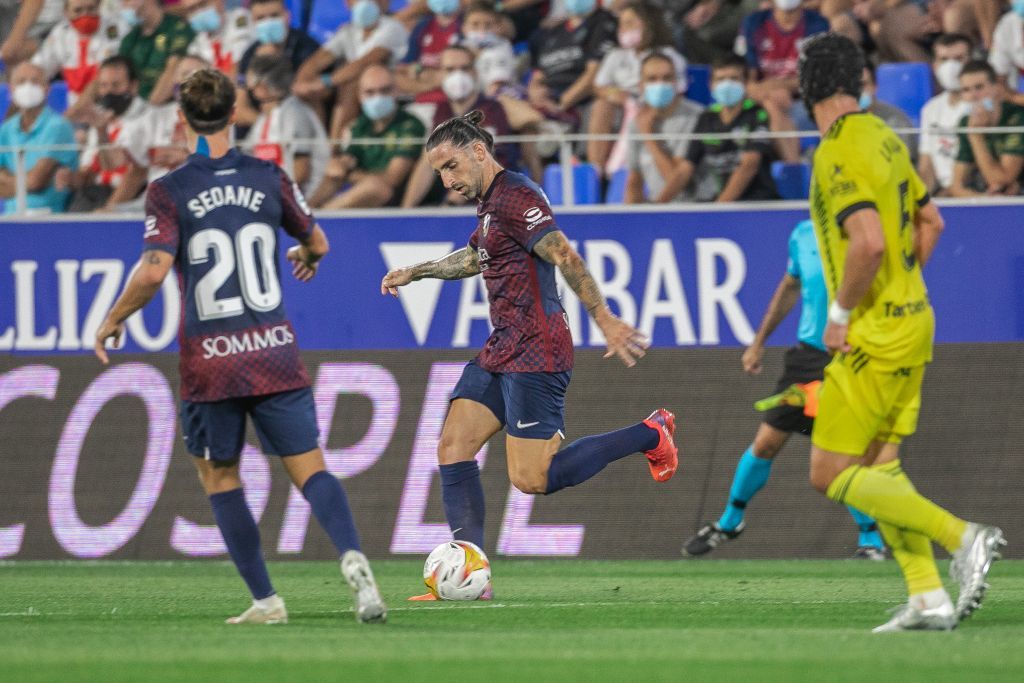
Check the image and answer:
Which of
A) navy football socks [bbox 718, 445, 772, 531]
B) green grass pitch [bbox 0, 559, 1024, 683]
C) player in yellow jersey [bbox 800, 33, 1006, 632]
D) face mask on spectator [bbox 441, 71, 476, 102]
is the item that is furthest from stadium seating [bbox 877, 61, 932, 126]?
player in yellow jersey [bbox 800, 33, 1006, 632]

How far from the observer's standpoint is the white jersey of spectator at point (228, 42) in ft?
57.3

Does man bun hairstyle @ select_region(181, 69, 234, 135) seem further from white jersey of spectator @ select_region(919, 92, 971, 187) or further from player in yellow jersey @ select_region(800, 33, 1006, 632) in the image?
white jersey of spectator @ select_region(919, 92, 971, 187)

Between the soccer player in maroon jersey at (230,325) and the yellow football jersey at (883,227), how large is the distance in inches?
91.3

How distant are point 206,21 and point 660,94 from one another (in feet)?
17.2

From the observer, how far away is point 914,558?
7281mm

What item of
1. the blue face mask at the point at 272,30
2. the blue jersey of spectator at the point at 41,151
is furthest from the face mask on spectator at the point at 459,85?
the blue jersey of spectator at the point at 41,151

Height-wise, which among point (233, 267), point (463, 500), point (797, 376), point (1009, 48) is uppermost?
point (233, 267)

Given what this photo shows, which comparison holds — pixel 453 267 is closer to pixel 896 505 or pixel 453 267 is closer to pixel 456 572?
pixel 456 572

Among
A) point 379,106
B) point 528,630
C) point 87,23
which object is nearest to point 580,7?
point 379,106

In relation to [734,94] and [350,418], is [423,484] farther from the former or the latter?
[734,94]

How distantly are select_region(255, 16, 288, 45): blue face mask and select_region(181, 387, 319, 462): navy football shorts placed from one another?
9.63 meters

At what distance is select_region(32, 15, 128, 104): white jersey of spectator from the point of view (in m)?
17.8

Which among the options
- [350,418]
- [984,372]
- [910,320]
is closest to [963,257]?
[984,372]

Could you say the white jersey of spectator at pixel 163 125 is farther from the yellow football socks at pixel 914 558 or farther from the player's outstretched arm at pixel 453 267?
the yellow football socks at pixel 914 558
